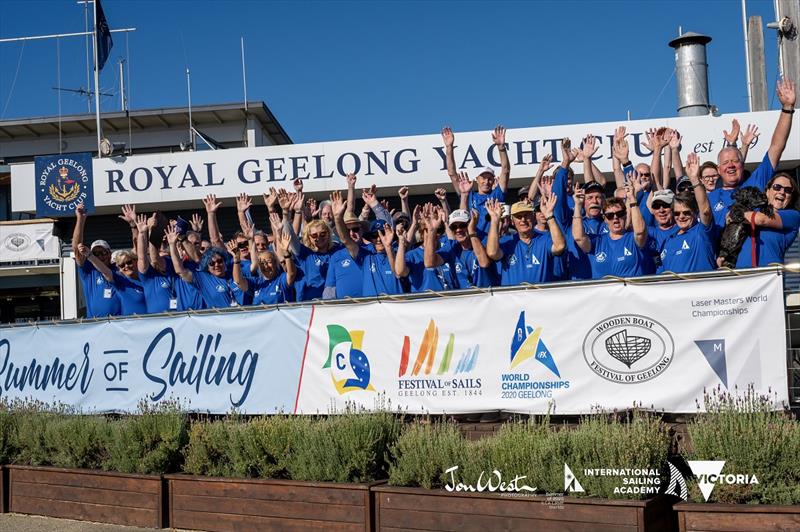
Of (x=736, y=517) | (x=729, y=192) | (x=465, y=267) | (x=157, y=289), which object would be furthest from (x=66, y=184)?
(x=736, y=517)

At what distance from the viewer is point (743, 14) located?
2028 cm

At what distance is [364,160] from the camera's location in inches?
577

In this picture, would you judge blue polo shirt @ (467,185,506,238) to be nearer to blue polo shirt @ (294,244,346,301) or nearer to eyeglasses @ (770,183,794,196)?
blue polo shirt @ (294,244,346,301)

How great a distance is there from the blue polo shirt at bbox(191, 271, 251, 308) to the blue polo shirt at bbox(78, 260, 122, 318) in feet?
3.35

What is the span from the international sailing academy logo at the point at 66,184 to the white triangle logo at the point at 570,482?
11544 millimetres

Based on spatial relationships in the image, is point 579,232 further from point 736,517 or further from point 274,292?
point 274,292

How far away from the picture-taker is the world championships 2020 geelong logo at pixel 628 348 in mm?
6582

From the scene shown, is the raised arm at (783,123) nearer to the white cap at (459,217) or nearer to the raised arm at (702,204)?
the raised arm at (702,204)

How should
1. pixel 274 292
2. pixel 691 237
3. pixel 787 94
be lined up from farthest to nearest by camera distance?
pixel 274 292, pixel 787 94, pixel 691 237

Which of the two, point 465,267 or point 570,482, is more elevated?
point 465,267

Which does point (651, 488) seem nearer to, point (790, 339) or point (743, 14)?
point (790, 339)

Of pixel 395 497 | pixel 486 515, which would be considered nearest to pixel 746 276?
Result: pixel 486 515

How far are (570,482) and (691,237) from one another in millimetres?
2557

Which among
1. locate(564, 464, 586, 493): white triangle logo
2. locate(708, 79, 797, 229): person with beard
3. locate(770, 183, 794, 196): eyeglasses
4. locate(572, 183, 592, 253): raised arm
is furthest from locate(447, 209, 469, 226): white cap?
locate(564, 464, 586, 493): white triangle logo
